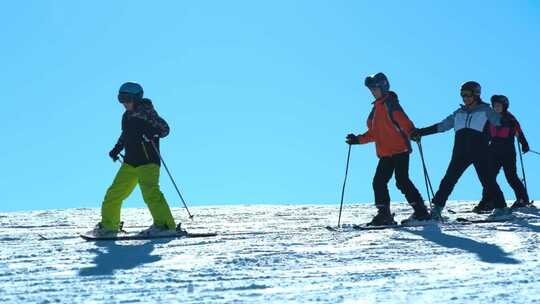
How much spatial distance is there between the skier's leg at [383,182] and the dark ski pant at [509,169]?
9.28 feet

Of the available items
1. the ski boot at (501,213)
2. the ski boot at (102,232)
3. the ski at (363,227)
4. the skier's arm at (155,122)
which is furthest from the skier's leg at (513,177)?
the ski boot at (102,232)

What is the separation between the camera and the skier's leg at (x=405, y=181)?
372 inches

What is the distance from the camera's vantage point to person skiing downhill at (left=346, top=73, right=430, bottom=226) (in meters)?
9.42

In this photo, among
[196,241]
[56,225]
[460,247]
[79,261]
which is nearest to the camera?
[79,261]

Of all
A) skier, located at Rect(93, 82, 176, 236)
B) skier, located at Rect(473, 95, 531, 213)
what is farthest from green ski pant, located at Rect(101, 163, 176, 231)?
skier, located at Rect(473, 95, 531, 213)

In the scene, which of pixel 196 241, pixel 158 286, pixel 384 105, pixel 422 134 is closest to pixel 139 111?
pixel 196 241

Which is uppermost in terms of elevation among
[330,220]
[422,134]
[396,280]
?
[422,134]

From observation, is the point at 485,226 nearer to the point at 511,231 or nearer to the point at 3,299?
the point at 511,231

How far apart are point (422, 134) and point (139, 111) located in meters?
3.44

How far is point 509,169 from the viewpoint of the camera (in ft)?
39.7

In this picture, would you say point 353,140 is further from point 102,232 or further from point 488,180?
point 102,232

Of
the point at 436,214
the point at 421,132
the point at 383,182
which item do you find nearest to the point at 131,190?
→ the point at 383,182

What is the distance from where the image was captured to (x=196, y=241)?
25.5 ft

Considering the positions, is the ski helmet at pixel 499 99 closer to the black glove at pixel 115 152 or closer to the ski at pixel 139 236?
the ski at pixel 139 236
